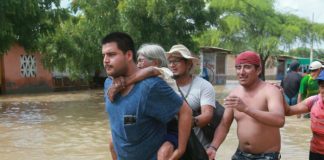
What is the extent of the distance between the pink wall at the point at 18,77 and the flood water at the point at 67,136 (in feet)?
27.6

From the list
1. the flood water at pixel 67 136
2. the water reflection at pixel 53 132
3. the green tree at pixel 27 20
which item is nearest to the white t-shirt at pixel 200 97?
the flood water at pixel 67 136

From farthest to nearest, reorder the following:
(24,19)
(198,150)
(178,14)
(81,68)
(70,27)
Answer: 1. (81,68)
2. (70,27)
3. (178,14)
4. (24,19)
5. (198,150)

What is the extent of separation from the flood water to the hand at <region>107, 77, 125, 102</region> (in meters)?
4.74

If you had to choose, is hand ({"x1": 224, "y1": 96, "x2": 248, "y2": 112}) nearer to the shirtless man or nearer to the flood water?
the shirtless man

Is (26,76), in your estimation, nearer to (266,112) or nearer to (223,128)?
(223,128)

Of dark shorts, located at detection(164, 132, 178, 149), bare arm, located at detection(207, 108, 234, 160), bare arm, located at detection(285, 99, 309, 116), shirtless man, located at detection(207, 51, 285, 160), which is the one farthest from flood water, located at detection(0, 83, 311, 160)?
dark shorts, located at detection(164, 132, 178, 149)

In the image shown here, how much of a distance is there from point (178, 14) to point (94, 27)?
3.77 metres

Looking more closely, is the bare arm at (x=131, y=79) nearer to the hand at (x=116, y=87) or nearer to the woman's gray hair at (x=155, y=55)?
the hand at (x=116, y=87)

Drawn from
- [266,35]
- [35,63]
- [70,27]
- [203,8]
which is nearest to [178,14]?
[203,8]

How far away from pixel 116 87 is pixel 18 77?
22072mm

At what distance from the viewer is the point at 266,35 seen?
110 feet

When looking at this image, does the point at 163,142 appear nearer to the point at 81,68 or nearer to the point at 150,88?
the point at 150,88

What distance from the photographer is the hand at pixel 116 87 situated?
252 centimetres

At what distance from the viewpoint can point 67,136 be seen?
9.53 m
